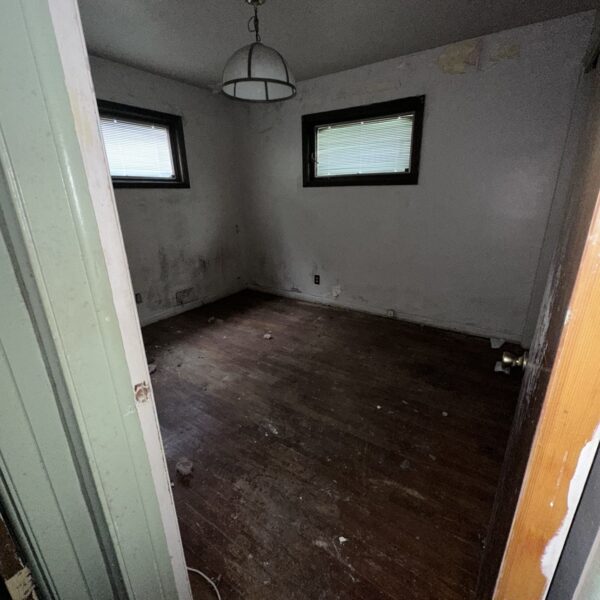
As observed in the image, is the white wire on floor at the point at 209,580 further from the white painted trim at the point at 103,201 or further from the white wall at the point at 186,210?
the white wall at the point at 186,210

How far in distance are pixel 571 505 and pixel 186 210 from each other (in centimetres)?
374

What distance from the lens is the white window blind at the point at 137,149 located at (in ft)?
9.24

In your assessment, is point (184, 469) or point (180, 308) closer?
point (184, 469)

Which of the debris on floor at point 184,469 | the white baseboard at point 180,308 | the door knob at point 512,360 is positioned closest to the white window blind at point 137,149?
the white baseboard at point 180,308

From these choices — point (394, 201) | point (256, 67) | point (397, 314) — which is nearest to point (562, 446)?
point (256, 67)

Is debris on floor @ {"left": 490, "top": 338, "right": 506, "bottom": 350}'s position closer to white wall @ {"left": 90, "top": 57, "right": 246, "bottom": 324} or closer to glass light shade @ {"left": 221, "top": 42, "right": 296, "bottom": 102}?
glass light shade @ {"left": 221, "top": 42, "right": 296, "bottom": 102}

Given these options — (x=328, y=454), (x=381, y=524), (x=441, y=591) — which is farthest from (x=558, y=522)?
(x=328, y=454)

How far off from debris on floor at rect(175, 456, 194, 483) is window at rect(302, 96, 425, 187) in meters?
2.83

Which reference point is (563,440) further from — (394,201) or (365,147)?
(365,147)

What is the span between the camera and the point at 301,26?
2.11 meters

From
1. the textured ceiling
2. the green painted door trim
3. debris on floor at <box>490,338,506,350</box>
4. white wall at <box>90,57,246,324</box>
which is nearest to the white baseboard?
white wall at <box>90,57,246,324</box>

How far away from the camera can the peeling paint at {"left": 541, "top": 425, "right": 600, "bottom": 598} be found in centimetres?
40

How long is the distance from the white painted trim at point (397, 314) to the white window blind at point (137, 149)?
190cm

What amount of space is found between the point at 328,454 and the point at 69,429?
1.41m
